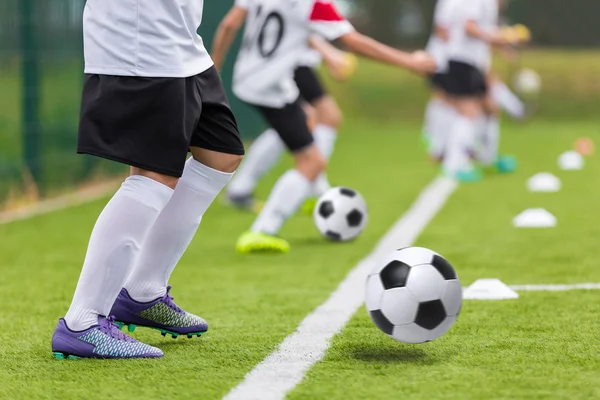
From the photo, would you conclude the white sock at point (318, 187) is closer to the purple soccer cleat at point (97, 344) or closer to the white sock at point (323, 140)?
the white sock at point (323, 140)

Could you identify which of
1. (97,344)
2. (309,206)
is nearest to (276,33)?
(309,206)

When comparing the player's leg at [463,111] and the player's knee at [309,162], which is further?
the player's leg at [463,111]

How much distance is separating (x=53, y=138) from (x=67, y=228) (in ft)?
7.85

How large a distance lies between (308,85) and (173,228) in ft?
18.2

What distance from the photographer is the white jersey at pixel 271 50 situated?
7.23m

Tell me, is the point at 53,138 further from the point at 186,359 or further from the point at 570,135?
the point at 570,135

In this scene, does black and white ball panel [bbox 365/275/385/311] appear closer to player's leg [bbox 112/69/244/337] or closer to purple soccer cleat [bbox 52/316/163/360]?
player's leg [bbox 112/69/244/337]

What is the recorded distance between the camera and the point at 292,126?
23.4ft

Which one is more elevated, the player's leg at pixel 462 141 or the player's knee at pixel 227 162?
the player's knee at pixel 227 162

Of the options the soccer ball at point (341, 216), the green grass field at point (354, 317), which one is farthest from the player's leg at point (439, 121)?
the soccer ball at point (341, 216)

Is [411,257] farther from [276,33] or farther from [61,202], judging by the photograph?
[61,202]

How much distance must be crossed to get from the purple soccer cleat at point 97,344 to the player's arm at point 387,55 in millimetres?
2358

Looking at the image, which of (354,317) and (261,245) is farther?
(261,245)

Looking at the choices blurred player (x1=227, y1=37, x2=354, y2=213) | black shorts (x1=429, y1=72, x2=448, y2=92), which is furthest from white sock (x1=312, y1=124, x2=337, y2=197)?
black shorts (x1=429, y1=72, x2=448, y2=92)
